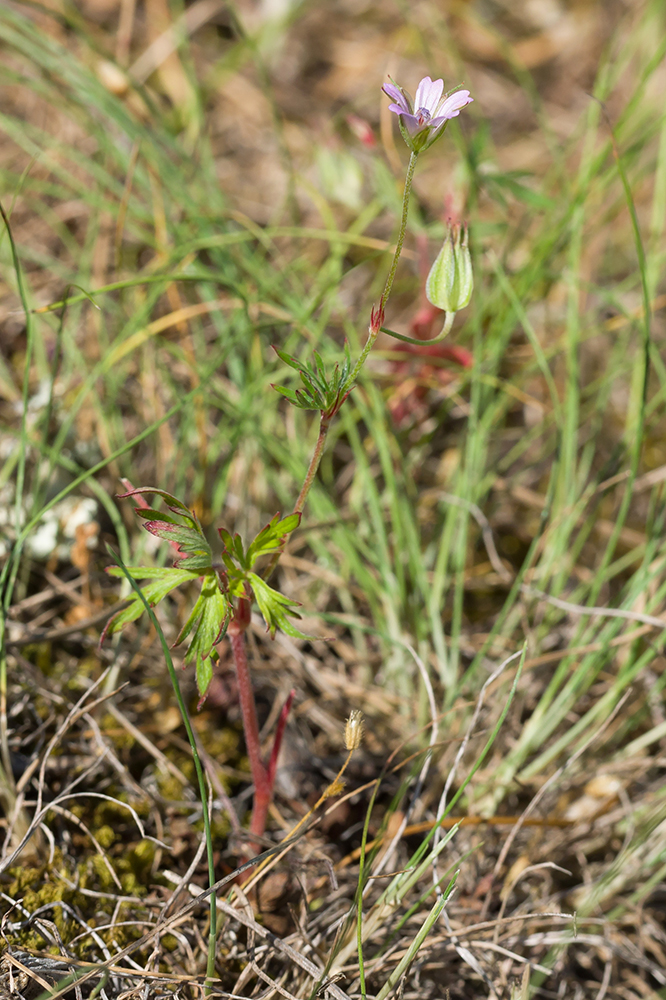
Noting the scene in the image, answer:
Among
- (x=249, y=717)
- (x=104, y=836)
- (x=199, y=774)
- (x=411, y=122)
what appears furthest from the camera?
(x=104, y=836)

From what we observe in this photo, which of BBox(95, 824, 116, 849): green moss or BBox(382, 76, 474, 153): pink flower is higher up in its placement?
BBox(382, 76, 474, 153): pink flower

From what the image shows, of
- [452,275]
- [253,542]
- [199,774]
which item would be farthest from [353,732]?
[452,275]

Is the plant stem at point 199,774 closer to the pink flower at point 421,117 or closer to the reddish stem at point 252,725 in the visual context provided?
the reddish stem at point 252,725

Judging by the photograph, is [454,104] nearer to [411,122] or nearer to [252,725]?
[411,122]

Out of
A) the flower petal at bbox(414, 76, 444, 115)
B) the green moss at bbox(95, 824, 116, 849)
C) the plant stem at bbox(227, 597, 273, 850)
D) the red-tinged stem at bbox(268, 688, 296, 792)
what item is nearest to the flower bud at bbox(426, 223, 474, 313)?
the flower petal at bbox(414, 76, 444, 115)

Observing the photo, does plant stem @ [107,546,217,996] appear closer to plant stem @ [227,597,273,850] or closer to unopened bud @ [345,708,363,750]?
plant stem @ [227,597,273,850]

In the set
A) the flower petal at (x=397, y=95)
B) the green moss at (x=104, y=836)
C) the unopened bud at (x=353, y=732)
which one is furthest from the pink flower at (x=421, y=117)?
the green moss at (x=104, y=836)
